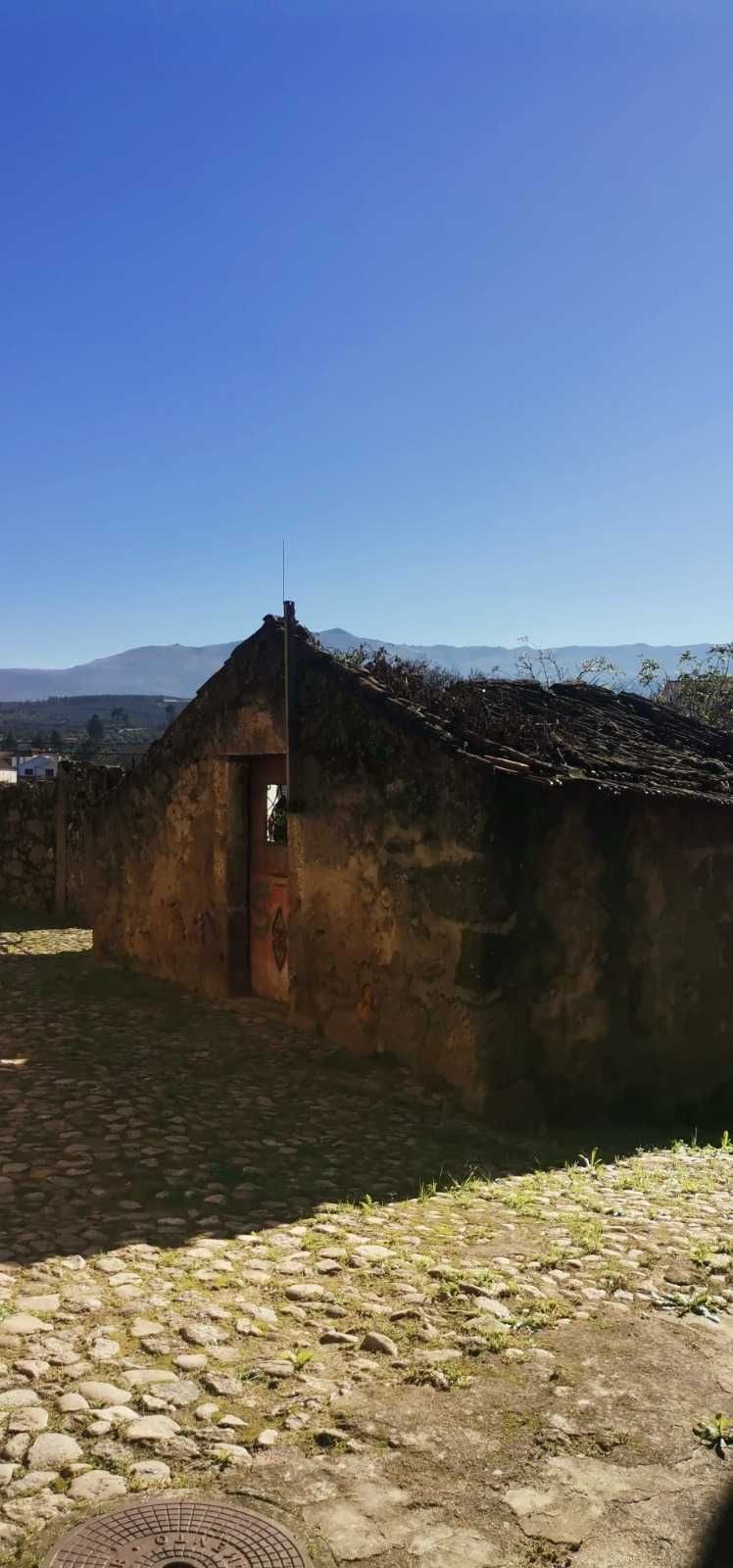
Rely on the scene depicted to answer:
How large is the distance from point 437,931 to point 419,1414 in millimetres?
4391

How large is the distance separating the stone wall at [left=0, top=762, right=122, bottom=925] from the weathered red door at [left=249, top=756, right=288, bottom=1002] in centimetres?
569

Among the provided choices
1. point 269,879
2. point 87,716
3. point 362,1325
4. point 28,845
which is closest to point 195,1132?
point 362,1325

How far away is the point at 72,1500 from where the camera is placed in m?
3.23

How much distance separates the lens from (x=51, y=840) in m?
16.6

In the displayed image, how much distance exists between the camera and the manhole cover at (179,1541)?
9.79 ft

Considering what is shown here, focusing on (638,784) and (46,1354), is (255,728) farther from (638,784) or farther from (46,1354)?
(46,1354)

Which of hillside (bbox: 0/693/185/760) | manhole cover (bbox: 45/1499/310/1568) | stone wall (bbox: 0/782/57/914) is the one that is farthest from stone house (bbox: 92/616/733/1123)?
hillside (bbox: 0/693/185/760)

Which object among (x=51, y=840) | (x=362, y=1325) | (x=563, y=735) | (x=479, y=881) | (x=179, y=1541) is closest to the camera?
(x=179, y=1541)

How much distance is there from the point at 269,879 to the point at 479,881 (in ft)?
11.1

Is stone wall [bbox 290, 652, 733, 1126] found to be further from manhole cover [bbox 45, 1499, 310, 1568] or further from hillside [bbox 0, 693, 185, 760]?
hillside [bbox 0, 693, 185, 760]

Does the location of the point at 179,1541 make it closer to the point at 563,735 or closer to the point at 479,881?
the point at 479,881

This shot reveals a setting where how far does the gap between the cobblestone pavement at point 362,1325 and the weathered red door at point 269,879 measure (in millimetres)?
2367

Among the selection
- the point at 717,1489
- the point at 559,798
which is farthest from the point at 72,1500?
the point at 559,798

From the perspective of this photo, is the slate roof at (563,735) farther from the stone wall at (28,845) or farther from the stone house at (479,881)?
the stone wall at (28,845)
